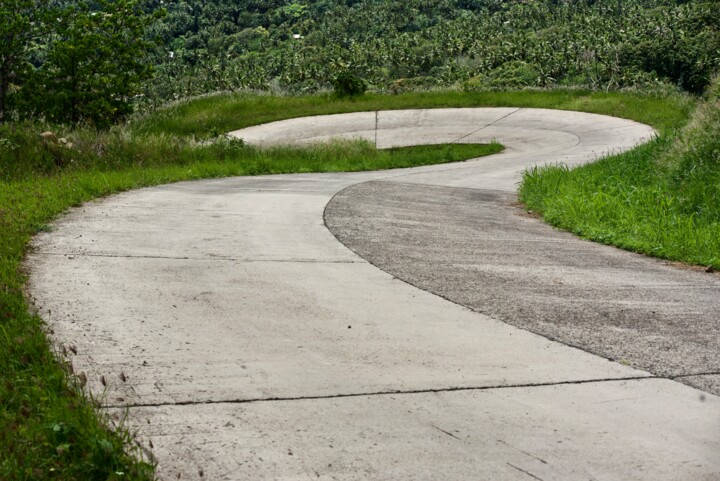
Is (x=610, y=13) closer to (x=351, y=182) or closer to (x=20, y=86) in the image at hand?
(x=20, y=86)

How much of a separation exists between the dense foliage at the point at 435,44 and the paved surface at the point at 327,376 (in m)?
36.2

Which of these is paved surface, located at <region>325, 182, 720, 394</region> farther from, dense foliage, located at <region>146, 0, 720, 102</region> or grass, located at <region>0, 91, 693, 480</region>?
dense foliage, located at <region>146, 0, 720, 102</region>

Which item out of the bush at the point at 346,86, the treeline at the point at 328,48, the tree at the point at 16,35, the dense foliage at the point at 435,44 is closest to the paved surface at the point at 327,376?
the treeline at the point at 328,48

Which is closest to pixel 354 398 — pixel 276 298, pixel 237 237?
pixel 276 298

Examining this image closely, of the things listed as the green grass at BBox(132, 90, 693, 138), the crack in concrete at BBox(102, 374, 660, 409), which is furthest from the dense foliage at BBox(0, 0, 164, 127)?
the crack in concrete at BBox(102, 374, 660, 409)

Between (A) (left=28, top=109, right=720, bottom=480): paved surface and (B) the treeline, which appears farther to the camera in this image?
(B) the treeline

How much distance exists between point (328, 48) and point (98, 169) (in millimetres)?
101136

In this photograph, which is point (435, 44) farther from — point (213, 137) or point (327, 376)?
point (327, 376)

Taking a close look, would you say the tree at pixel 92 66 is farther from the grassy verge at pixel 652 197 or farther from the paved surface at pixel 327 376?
the paved surface at pixel 327 376

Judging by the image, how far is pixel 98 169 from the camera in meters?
18.0

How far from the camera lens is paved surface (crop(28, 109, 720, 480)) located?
439 centimetres

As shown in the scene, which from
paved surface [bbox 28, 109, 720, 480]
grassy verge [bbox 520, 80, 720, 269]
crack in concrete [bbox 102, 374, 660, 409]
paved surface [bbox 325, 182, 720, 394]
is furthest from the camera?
grassy verge [bbox 520, 80, 720, 269]

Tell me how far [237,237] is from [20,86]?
28.8m

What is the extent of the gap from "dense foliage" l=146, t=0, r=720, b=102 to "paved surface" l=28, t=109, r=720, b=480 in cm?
3619
